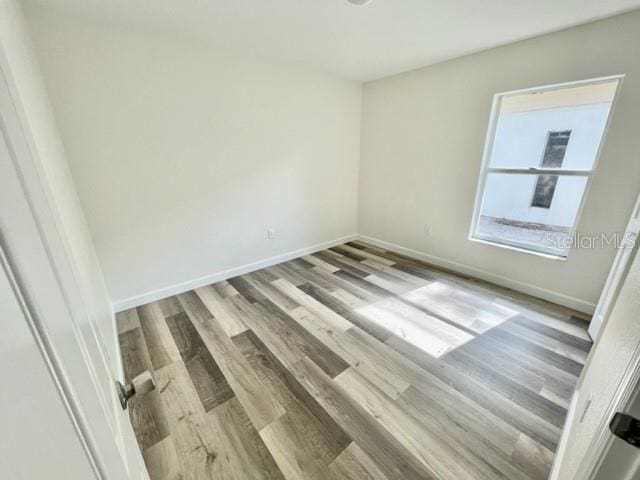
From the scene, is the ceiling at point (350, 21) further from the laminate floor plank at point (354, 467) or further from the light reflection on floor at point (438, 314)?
the laminate floor plank at point (354, 467)

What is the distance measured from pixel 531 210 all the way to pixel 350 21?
11.1 ft

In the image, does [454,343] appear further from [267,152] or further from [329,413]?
[267,152]

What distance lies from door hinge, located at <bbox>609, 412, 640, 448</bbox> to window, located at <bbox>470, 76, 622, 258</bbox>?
244 cm

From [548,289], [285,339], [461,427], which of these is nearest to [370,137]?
[548,289]

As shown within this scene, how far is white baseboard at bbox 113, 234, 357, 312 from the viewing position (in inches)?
93.9

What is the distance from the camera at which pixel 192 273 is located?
2.71 metres

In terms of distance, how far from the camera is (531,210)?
3.50 metres

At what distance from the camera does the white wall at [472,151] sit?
1.92 metres

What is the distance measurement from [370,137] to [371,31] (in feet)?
5.28

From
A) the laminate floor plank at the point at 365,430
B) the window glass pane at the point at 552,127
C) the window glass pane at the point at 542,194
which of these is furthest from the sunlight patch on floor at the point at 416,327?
the window glass pane at the point at 542,194

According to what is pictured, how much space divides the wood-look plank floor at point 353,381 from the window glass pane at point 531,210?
58 centimetres

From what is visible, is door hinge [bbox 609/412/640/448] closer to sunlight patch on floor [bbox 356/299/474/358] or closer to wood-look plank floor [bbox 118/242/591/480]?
wood-look plank floor [bbox 118/242/591/480]

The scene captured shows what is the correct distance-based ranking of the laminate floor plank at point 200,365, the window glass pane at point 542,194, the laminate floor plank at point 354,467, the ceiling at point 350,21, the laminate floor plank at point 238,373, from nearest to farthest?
the laminate floor plank at point 354,467 < the laminate floor plank at point 238,373 < the laminate floor plank at point 200,365 < the ceiling at point 350,21 < the window glass pane at point 542,194

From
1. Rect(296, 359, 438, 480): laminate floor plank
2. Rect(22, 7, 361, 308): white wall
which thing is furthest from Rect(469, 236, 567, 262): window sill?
Rect(296, 359, 438, 480): laminate floor plank
